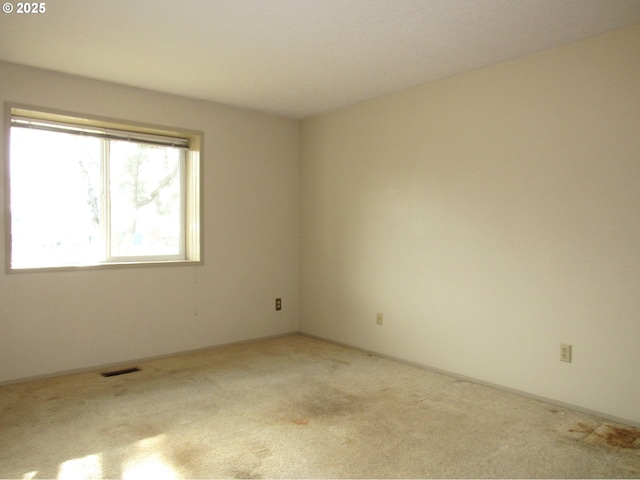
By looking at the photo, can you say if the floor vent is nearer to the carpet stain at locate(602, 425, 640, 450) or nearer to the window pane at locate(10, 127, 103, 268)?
the window pane at locate(10, 127, 103, 268)

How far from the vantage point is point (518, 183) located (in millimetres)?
3207

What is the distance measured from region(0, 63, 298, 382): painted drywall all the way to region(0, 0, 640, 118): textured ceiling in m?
0.29

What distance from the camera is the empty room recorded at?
2504 mm

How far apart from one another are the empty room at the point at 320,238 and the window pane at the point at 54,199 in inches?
0.7

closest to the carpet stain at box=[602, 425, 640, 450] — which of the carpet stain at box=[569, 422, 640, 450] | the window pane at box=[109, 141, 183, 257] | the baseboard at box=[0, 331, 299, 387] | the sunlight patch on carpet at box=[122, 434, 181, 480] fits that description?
the carpet stain at box=[569, 422, 640, 450]

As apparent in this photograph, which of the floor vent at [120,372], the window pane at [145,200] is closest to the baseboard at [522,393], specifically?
the floor vent at [120,372]

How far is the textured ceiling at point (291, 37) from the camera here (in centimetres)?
249

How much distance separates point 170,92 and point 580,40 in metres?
3.19

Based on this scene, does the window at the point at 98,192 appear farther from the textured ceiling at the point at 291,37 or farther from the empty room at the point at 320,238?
the textured ceiling at the point at 291,37

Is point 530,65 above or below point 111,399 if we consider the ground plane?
above

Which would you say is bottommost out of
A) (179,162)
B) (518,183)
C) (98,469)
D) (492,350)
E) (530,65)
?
(98,469)

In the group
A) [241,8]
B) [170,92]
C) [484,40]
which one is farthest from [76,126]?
[484,40]

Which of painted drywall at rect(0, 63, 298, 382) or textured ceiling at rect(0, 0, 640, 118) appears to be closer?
textured ceiling at rect(0, 0, 640, 118)

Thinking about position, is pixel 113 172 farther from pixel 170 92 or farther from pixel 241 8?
pixel 241 8
